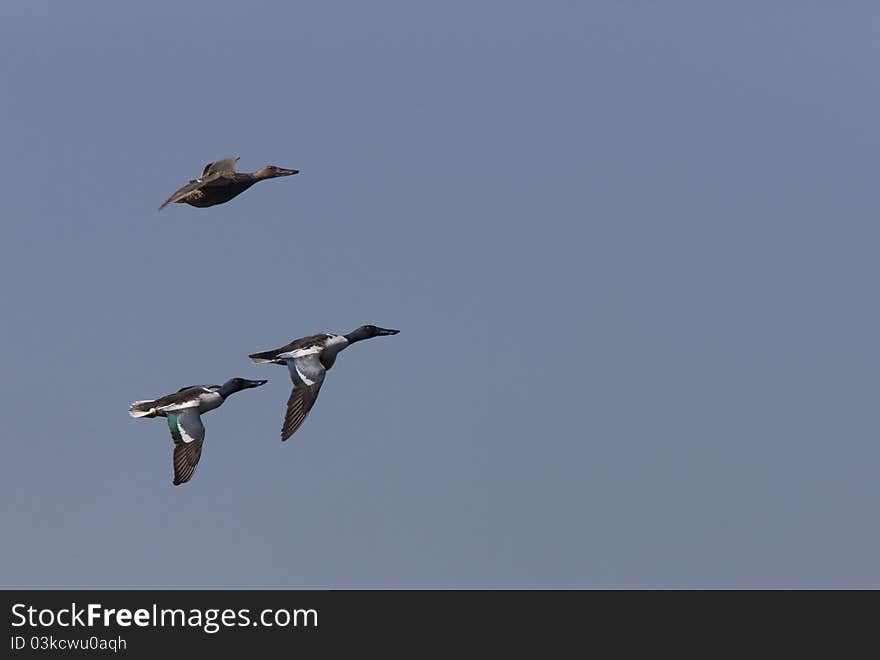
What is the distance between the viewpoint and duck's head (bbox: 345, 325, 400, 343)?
120 m

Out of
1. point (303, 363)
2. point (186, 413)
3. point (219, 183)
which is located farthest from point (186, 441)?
point (219, 183)

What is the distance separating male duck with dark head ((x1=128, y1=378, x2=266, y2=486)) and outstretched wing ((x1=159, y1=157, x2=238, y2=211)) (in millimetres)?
11020

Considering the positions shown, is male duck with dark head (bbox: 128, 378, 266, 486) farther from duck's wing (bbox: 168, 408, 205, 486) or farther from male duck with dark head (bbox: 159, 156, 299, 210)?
male duck with dark head (bbox: 159, 156, 299, 210)

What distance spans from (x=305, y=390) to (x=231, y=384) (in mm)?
4843

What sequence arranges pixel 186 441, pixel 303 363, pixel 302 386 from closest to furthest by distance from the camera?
1. pixel 186 441
2. pixel 302 386
3. pixel 303 363

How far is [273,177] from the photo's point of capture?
117m

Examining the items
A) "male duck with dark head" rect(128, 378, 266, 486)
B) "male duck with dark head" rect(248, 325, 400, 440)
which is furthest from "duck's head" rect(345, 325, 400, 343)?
"male duck with dark head" rect(128, 378, 266, 486)

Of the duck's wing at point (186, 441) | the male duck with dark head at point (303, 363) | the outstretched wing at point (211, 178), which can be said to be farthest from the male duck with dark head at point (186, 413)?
the outstretched wing at point (211, 178)

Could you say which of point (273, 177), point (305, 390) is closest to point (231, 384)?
point (305, 390)

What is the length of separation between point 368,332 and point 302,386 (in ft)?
29.8

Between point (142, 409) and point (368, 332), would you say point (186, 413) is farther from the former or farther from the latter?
point (368, 332)

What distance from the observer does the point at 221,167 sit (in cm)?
11781
